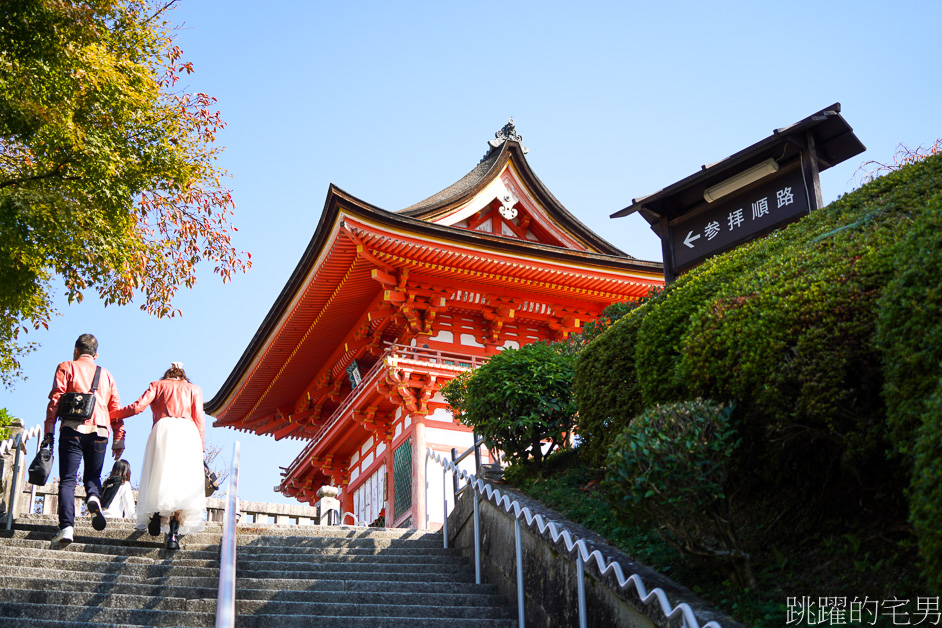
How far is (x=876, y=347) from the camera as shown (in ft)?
15.8

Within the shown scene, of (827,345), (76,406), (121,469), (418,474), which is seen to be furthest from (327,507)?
(827,345)

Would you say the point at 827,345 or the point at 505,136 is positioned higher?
the point at 505,136

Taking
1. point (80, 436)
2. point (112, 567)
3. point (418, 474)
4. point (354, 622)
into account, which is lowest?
point (354, 622)

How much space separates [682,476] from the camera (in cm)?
521

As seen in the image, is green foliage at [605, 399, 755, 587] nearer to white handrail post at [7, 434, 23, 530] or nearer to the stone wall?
the stone wall

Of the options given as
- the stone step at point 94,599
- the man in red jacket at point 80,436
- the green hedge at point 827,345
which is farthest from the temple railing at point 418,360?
the stone step at point 94,599

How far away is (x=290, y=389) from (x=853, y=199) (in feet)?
57.6

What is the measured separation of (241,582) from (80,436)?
1863 millimetres

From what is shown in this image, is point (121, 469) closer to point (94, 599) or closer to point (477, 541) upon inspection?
point (94, 599)

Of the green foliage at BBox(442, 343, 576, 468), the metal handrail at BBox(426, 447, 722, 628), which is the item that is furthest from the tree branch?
the metal handrail at BBox(426, 447, 722, 628)

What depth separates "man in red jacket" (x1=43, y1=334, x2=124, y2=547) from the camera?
7.40 metres

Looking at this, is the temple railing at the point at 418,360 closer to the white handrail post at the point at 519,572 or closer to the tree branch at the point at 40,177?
the tree branch at the point at 40,177

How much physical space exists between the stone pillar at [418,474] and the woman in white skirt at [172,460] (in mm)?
7534

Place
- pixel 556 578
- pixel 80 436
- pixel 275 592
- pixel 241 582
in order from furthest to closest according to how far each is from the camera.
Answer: pixel 80 436 → pixel 241 582 → pixel 275 592 → pixel 556 578
